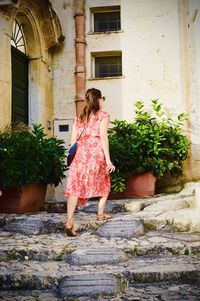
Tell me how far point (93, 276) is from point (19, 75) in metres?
7.09

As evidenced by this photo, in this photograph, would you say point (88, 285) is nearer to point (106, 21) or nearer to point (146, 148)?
point (146, 148)

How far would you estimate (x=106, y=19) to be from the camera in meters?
10.9

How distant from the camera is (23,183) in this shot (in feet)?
20.8

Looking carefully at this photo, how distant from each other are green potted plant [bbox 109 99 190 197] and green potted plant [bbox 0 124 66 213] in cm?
160

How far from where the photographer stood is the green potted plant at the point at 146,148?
8.12 metres

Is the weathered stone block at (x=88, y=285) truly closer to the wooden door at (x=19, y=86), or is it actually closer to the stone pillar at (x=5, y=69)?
the stone pillar at (x=5, y=69)

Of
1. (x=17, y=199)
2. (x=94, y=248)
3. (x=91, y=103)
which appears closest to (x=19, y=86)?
(x=17, y=199)

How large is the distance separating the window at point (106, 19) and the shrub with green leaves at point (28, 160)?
16.2 ft

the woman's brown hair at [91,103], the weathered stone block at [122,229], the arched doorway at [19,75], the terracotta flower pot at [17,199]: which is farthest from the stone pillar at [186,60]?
the woman's brown hair at [91,103]

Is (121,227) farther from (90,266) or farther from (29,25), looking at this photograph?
(29,25)

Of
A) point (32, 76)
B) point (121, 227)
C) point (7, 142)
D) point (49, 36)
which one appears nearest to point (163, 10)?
point (49, 36)

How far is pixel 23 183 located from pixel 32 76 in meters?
4.28

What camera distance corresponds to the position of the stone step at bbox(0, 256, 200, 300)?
3.12m

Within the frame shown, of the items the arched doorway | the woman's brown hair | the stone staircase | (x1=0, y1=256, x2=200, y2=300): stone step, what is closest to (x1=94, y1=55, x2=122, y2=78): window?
the arched doorway
